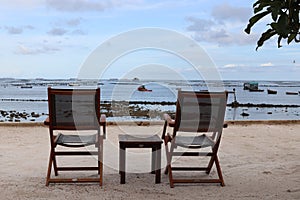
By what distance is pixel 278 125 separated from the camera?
299 inches

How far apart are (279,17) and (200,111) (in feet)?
4.46

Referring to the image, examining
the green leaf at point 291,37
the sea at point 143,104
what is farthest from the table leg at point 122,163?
the green leaf at point 291,37

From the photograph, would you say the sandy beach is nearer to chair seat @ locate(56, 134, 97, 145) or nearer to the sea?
chair seat @ locate(56, 134, 97, 145)

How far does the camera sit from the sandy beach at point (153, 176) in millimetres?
3357

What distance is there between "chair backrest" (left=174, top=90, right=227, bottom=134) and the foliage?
97cm

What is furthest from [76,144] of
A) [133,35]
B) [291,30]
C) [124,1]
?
[124,1]

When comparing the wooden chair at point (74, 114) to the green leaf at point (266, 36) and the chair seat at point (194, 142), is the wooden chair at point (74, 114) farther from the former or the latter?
the green leaf at point (266, 36)

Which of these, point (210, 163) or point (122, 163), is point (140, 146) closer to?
point (122, 163)

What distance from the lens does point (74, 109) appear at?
357 cm

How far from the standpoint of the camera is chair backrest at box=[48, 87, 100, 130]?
3.51m

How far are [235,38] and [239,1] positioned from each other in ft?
6.13

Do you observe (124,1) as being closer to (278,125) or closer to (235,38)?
(235,38)

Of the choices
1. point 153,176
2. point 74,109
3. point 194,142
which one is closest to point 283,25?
point 194,142

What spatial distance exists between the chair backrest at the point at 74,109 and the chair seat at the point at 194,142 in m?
0.81
